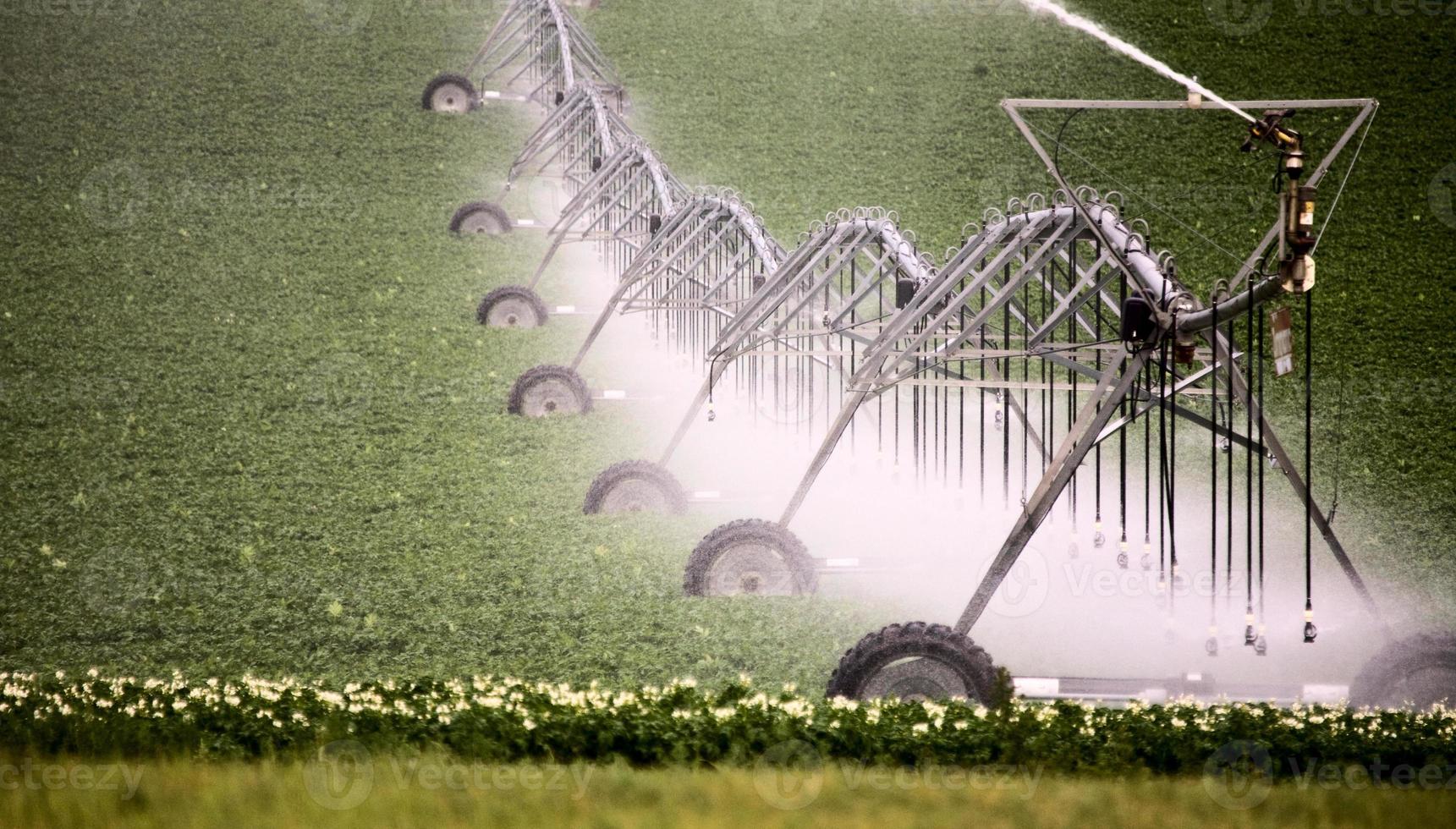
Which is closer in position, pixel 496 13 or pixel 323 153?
pixel 323 153

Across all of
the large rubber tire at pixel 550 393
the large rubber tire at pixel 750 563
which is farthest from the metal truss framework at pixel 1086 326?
the large rubber tire at pixel 550 393

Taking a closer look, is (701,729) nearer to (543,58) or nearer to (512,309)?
(512,309)

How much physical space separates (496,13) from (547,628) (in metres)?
35.9

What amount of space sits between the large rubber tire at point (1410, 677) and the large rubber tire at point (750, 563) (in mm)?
5165

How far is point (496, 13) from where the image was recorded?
4628 centimetres

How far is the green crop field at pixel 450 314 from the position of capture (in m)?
13.6

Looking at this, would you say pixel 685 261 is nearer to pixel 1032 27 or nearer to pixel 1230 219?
pixel 1230 219

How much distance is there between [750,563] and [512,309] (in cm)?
1380

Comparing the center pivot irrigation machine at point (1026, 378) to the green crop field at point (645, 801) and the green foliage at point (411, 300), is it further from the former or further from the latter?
the green crop field at point (645, 801)

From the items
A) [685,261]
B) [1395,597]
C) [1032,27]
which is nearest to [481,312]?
[685,261]

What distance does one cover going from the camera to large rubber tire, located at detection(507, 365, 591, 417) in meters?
22.1

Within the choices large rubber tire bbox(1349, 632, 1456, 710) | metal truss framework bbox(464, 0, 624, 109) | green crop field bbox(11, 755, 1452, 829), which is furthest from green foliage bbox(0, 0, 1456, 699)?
green crop field bbox(11, 755, 1452, 829)

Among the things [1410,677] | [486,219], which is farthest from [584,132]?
[1410,677]

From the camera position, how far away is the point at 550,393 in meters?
22.2
